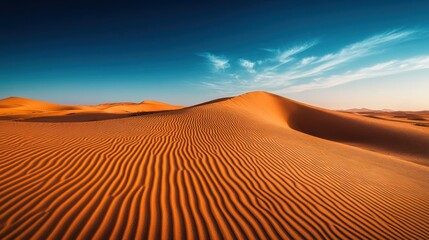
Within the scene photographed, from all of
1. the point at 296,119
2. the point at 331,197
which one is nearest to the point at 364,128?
the point at 296,119

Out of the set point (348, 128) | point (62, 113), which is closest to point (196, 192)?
point (348, 128)

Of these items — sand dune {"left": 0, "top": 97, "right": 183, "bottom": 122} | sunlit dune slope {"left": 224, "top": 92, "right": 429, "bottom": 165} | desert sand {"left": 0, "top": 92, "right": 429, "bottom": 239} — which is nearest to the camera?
desert sand {"left": 0, "top": 92, "right": 429, "bottom": 239}

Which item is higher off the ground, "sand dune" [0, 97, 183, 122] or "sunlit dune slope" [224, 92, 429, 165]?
"sand dune" [0, 97, 183, 122]

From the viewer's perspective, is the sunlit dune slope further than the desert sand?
Yes

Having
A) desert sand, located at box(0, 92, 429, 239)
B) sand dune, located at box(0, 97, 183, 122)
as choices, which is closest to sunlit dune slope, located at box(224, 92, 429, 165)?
desert sand, located at box(0, 92, 429, 239)

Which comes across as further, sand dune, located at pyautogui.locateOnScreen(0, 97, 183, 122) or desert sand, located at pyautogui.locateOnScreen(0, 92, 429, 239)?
sand dune, located at pyautogui.locateOnScreen(0, 97, 183, 122)

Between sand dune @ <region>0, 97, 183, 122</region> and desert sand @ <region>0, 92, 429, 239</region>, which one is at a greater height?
sand dune @ <region>0, 97, 183, 122</region>

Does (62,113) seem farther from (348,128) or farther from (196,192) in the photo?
(348,128)

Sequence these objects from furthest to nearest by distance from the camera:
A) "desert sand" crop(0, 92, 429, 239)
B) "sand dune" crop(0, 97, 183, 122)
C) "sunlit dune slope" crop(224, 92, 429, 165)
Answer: "sand dune" crop(0, 97, 183, 122) → "sunlit dune slope" crop(224, 92, 429, 165) → "desert sand" crop(0, 92, 429, 239)

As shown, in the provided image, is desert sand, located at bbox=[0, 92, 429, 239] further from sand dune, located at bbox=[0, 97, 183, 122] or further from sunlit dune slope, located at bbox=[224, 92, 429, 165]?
sand dune, located at bbox=[0, 97, 183, 122]

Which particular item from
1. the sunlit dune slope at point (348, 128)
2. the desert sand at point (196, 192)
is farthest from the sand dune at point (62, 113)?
the desert sand at point (196, 192)

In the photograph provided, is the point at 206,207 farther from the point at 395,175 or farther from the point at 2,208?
Result: the point at 395,175

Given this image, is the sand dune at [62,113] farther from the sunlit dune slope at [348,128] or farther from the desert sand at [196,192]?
the desert sand at [196,192]

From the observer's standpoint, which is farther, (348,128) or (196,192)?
(348,128)
